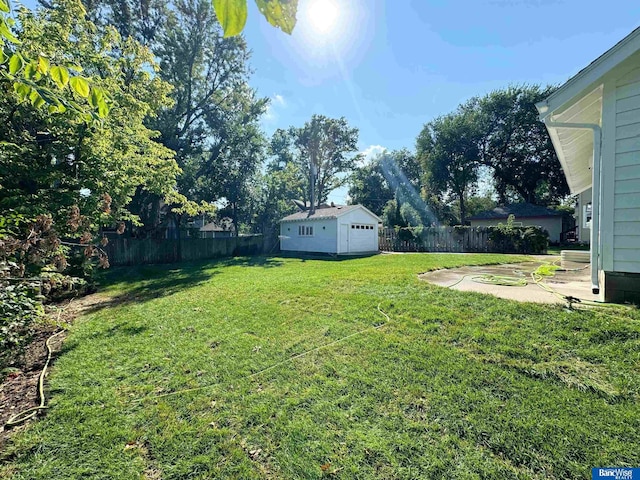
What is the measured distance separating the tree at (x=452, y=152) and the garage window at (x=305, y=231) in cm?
1569

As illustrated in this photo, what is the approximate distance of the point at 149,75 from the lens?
9266 millimetres

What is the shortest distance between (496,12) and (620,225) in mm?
7000

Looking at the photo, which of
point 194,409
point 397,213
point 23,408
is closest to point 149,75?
point 23,408

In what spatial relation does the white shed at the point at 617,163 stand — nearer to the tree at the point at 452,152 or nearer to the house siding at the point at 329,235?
the house siding at the point at 329,235

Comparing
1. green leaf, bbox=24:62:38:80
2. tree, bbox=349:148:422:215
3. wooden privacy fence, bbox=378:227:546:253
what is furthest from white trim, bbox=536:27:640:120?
tree, bbox=349:148:422:215

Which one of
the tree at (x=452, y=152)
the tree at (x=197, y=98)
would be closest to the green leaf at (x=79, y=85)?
the tree at (x=197, y=98)

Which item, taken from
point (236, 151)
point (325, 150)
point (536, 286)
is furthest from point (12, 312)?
point (325, 150)

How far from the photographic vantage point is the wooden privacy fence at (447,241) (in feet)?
49.3

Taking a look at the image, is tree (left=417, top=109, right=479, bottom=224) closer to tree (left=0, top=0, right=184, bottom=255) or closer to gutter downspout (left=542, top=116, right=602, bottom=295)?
gutter downspout (left=542, top=116, right=602, bottom=295)

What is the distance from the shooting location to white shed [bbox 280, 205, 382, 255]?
16.7 meters

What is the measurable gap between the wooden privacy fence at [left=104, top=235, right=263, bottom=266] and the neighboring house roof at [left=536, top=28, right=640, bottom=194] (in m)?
16.1

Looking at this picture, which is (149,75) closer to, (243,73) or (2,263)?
(2,263)

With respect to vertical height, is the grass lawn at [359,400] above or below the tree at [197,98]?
below

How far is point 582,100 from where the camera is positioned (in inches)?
171
